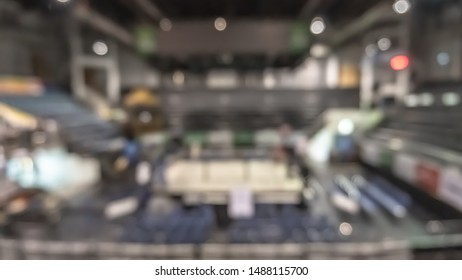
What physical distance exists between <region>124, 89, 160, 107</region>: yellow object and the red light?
4.85 feet

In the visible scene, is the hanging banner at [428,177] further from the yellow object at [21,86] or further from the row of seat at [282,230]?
the yellow object at [21,86]

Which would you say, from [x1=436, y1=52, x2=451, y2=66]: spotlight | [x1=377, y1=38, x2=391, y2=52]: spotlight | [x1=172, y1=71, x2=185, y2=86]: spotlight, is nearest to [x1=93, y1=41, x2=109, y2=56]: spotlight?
[x1=172, y1=71, x2=185, y2=86]: spotlight

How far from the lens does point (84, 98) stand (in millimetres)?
1608

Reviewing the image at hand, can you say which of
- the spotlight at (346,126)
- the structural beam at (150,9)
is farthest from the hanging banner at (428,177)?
the structural beam at (150,9)

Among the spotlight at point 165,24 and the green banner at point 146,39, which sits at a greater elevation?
the spotlight at point 165,24

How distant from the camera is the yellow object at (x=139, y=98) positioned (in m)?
1.58

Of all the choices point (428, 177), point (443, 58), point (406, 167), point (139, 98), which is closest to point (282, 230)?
point (428, 177)

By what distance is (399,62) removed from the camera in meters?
1.45

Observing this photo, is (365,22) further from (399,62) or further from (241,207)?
(241,207)

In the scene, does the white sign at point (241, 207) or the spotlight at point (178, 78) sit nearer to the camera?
the white sign at point (241, 207)

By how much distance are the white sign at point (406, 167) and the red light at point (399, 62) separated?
21.1 inches

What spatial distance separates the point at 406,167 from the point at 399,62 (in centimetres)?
63

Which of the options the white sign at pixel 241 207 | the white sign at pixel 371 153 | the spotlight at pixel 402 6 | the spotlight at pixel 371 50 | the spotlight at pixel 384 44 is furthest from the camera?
the white sign at pixel 371 153

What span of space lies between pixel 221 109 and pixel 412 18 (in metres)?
1.24
